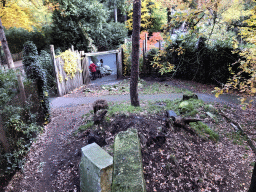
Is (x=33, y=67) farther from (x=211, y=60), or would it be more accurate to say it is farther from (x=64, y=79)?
(x=211, y=60)

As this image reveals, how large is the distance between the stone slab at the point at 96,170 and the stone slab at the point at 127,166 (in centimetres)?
83

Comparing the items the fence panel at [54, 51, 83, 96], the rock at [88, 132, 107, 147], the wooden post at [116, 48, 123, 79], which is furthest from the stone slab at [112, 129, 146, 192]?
the wooden post at [116, 48, 123, 79]

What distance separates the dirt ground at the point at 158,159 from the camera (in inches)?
146

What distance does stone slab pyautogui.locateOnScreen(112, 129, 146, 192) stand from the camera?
4.91 ft

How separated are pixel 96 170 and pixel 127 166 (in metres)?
1.23

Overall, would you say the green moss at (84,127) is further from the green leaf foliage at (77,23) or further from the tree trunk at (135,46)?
the green leaf foliage at (77,23)

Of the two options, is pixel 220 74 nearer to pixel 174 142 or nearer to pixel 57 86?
pixel 174 142

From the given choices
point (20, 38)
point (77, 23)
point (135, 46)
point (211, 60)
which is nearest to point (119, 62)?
point (77, 23)

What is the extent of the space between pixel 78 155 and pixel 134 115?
1.86m

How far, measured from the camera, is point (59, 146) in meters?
5.16

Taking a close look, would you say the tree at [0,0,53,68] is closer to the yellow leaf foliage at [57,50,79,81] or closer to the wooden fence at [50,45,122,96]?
the wooden fence at [50,45,122,96]

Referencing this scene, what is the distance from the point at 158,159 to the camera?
389 cm

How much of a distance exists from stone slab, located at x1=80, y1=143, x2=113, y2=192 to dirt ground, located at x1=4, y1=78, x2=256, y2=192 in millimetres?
806

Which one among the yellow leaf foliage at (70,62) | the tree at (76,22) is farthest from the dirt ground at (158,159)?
the tree at (76,22)
